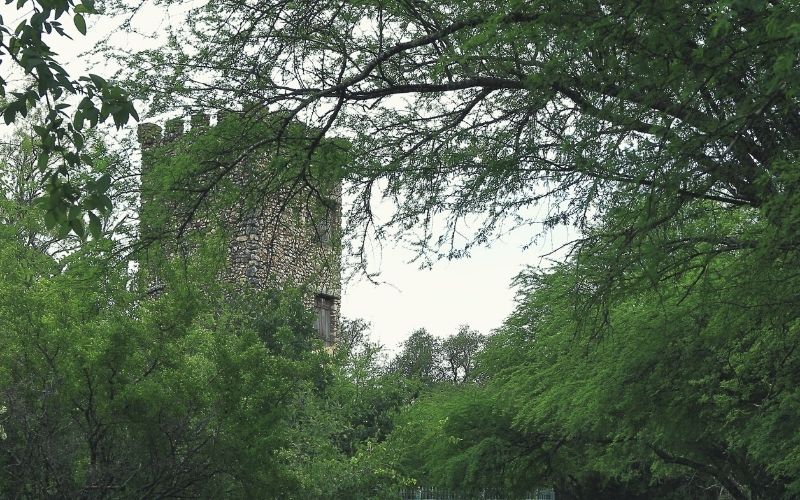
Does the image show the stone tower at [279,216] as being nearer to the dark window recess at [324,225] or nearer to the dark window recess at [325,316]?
the dark window recess at [324,225]

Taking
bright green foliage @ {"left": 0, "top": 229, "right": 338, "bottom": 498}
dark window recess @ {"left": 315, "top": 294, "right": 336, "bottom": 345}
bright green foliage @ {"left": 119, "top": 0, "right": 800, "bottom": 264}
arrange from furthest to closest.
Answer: dark window recess @ {"left": 315, "top": 294, "right": 336, "bottom": 345} < bright green foliage @ {"left": 0, "top": 229, "right": 338, "bottom": 498} < bright green foliage @ {"left": 119, "top": 0, "right": 800, "bottom": 264}

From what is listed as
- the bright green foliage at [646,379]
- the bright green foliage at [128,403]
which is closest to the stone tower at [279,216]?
the bright green foliage at [128,403]

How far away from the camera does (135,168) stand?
453 inches

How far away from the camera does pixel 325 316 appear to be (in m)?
33.7

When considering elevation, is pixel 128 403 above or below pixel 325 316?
below

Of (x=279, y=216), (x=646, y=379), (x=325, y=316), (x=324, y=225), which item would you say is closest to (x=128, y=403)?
Answer: (x=324, y=225)

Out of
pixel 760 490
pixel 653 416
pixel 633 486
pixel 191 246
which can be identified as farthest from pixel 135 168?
pixel 633 486

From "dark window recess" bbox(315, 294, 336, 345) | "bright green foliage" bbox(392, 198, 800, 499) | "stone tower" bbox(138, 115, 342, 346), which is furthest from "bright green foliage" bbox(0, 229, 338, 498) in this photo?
"dark window recess" bbox(315, 294, 336, 345)

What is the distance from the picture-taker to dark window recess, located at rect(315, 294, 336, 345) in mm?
33125

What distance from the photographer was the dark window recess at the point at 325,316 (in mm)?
33125

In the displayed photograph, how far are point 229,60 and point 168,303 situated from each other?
15.7 ft

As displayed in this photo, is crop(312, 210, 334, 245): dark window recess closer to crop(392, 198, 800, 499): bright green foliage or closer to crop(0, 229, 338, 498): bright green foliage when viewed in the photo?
crop(0, 229, 338, 498): bright green foliage

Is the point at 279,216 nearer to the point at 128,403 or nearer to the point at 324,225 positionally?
the point at 324,225

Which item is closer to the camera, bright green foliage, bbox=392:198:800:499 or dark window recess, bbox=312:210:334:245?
bright green foliage, bbox=392:198:800:499
